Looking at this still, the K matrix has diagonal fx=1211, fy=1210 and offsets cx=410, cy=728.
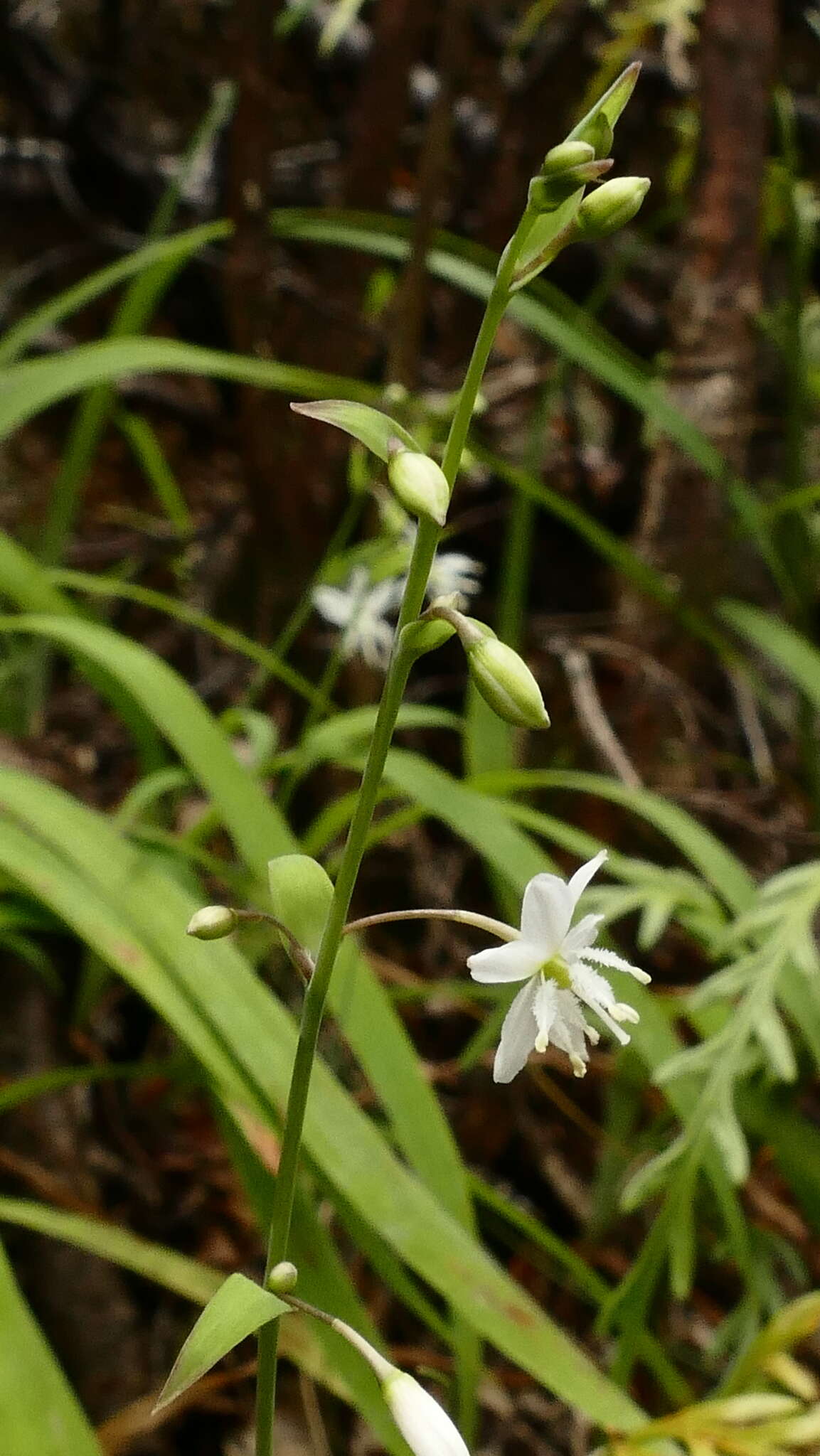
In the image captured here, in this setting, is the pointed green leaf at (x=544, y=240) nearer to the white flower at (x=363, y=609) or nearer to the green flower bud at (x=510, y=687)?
the green flower bud at (x=510, y=687)

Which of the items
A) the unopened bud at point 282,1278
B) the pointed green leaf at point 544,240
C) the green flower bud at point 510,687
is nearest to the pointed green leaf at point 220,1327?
the unopened bud at point 282,1278

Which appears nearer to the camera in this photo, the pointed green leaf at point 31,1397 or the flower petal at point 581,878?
the flower petal at point 581,878

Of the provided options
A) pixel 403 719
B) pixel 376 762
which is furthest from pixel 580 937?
pixel 403 719

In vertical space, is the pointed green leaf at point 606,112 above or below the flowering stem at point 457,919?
above

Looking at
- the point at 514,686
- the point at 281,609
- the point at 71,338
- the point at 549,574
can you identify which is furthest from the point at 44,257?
the point at 514,686

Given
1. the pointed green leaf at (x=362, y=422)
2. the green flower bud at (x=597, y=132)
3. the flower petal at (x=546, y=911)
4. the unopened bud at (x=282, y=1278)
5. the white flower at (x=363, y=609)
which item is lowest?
the unopened bud at (x=282, y=1278)

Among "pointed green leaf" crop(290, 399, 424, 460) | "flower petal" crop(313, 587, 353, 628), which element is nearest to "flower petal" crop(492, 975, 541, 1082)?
"pointed green leaf" crop(290, 399, 424, 460)
